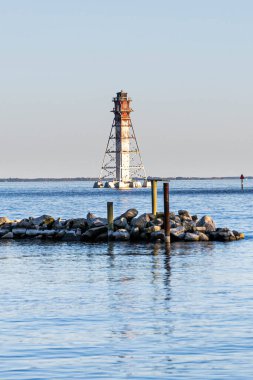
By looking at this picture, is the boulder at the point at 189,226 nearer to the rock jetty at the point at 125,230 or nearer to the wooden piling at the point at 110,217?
the rock jetty at the point at 125,230

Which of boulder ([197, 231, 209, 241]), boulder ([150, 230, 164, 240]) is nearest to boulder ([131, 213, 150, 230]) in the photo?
boulder ([150, 230, 164, 240])

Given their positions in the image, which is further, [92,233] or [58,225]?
[58,225]

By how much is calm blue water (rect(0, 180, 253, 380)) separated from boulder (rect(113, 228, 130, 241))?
30.3 feet

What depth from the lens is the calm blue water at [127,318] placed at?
53.6ft

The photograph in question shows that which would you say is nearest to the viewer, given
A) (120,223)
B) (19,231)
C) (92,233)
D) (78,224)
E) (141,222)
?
(141,222)

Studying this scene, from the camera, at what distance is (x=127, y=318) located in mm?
21297

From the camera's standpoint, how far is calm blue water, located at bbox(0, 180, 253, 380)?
53.6 feet

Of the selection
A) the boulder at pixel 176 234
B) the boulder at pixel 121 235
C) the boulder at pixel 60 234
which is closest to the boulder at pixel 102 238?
the boulder at pixel 121 235

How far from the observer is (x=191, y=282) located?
28359mm

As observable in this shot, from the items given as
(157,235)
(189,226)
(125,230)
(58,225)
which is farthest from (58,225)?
(189,226)

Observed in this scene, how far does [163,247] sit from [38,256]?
6.10m

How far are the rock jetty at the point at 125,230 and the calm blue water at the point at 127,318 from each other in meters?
9.19

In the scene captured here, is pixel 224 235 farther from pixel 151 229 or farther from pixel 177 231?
pixel 151 229

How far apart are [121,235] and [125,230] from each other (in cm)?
44
